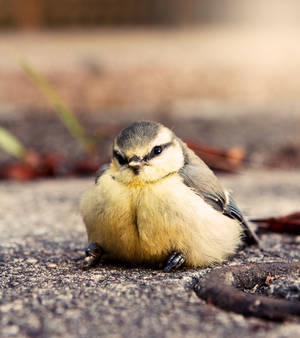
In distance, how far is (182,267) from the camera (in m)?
2.22

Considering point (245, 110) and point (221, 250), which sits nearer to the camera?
point (221, 250)

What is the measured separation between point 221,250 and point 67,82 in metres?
2.88

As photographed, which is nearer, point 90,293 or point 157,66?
point 90,293

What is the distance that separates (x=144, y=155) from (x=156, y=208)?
231mm

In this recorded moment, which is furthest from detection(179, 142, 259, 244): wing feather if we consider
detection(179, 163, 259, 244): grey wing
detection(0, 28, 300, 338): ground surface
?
detection(0, 28, 300, 338): ground surface

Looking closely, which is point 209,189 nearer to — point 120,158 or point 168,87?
point 120,158

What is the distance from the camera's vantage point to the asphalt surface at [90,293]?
1574 mm

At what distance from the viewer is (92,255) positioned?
2.25 m

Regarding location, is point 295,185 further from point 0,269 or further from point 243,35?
point 0,269

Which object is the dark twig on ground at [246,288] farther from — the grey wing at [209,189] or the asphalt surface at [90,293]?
the grey wing at [209,189]

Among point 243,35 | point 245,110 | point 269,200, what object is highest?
point 243,35

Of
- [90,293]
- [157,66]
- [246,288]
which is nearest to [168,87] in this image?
[157,66]

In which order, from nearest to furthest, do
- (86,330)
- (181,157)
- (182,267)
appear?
(86,330) < (182,267) < (181,157)

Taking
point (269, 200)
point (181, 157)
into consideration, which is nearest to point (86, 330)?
point (181, 157)
